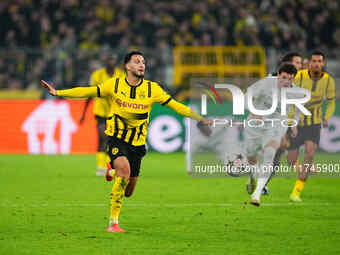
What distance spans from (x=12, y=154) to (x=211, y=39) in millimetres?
6965

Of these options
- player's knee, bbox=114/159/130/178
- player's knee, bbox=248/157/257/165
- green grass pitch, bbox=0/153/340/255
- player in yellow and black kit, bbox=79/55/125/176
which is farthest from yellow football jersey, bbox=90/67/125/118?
player's knee, bbox=114/159/130/178

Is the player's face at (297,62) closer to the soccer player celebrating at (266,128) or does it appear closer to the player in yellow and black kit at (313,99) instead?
the player in yellow and black kit at (313,99)

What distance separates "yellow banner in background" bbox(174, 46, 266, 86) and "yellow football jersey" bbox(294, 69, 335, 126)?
9.40 metres

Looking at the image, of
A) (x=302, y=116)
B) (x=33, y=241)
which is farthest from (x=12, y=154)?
(x=33, y=241)

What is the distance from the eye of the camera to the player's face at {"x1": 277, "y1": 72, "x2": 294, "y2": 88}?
10.0 meters

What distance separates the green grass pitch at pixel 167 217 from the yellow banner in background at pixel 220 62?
675cm

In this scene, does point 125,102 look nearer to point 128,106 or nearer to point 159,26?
point 128,106

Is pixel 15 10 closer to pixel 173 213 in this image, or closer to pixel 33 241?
pixel 173 213

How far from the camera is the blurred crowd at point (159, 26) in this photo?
69.4ft

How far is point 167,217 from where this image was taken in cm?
902

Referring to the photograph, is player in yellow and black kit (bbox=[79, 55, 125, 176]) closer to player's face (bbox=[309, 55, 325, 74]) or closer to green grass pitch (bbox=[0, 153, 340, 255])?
green grass pitch (bbox=[0, 153, 340, 255])

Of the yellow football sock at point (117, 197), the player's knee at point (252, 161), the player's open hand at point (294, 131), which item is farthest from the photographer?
Result: the player's knee at point (252, 161)

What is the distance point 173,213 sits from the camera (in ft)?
30.8

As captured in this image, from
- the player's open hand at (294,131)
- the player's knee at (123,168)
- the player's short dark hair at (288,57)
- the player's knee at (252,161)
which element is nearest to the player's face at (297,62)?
the player's short dark hair at (288,57)
